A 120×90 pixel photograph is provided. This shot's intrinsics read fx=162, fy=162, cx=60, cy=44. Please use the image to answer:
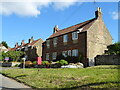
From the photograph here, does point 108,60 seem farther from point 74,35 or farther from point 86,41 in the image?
point 74,35

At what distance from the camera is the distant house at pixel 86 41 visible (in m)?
29.2

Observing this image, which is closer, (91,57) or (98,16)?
(91,57)

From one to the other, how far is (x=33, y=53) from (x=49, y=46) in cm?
1571

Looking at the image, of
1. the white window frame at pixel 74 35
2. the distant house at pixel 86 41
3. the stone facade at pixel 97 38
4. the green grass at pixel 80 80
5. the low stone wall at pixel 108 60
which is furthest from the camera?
the white window frame at pixel 74 35

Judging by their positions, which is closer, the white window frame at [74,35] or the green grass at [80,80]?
the green grass at [80,80]

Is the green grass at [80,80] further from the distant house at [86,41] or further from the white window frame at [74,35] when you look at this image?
the white window frame at [74,35]

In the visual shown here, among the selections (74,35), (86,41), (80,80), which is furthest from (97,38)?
(80,80)

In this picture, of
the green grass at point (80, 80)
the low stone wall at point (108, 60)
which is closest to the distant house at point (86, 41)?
the low stone wall at point (108, 60)

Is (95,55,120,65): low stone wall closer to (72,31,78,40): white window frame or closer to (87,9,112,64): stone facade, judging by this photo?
(87,9,112,64): stone facade

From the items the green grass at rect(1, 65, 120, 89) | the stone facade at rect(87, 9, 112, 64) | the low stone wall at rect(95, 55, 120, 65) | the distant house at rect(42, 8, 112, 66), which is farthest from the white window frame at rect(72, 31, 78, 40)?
the green grass at rect(1, 65, 120, 89)

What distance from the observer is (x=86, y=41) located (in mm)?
29016

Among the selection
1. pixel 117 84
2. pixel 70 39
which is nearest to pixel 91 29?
pixel 70 39

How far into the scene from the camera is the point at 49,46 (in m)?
39.5

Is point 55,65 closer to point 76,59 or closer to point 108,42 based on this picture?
point 76,59
